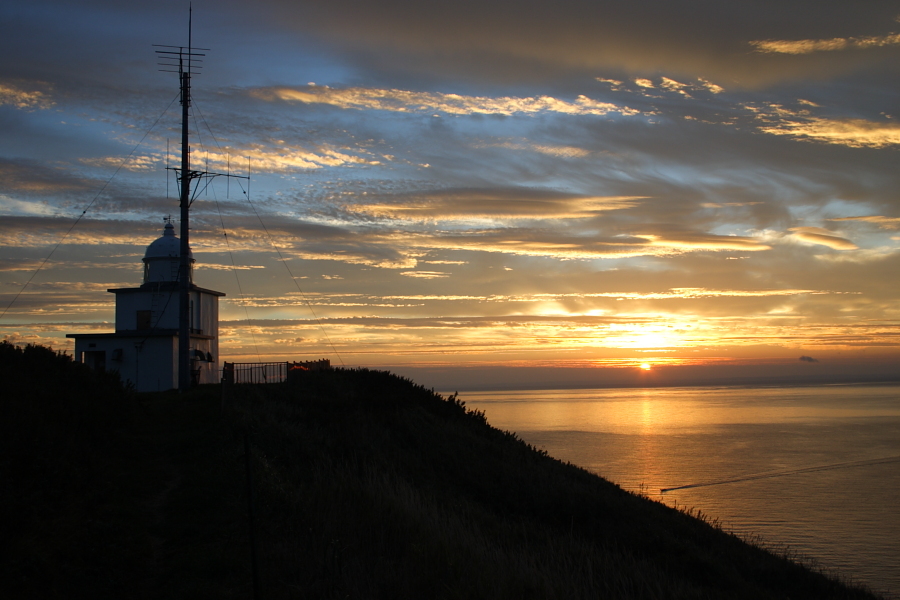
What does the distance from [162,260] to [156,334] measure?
21.8ft

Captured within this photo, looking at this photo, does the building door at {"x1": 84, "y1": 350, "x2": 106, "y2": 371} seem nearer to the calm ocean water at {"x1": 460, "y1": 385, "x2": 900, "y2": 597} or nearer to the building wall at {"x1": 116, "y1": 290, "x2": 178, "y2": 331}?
the building wall at {"x1": 116, "y1": 290, "x2": 178, "y2": 331}

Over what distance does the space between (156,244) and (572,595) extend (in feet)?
109

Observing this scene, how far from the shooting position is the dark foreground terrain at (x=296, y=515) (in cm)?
652

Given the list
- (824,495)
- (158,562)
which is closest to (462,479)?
(158,562)

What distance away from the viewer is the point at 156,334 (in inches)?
1149

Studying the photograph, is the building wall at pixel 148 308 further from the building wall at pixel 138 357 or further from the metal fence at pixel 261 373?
the metal fence at pixel 261 373

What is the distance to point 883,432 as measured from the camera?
64.9 meters

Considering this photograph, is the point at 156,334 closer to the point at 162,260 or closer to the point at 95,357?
the point at 95,357

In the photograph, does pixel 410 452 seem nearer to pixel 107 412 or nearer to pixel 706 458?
pixel 107 412

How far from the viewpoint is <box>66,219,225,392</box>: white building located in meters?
29.3

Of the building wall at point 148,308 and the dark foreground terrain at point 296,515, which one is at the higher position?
the building wall at point 148,308

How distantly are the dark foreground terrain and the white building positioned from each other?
11.0 m

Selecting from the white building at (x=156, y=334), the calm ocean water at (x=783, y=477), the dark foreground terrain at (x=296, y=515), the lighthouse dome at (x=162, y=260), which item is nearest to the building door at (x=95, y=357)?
the white building at (x=156, y=334)

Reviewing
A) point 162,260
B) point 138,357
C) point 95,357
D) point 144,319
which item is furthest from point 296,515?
point 162,260
